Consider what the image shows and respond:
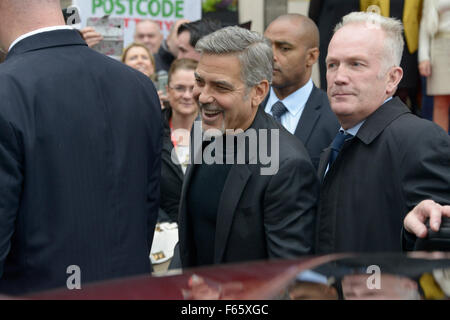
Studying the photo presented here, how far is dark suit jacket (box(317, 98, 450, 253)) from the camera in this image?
3.00 m

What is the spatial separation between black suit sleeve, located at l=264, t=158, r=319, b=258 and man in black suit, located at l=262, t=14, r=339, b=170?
124cm

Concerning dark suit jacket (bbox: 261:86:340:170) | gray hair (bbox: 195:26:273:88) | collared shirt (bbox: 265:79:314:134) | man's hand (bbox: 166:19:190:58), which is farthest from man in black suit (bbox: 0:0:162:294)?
man's hand (bbox: 166:19:190:58)

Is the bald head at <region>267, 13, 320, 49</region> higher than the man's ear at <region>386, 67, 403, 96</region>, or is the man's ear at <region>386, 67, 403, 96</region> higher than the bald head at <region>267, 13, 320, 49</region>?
the bald head at <region>267, 13, 320, 49</region>

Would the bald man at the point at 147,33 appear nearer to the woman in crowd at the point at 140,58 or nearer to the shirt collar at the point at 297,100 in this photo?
the woman in crowd at the point at 140,58

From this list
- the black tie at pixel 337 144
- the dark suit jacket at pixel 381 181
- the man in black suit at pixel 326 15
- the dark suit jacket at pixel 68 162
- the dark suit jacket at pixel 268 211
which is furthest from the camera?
the man in black suit at pixel 326 15

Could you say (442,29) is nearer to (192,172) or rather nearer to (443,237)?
(192,172)

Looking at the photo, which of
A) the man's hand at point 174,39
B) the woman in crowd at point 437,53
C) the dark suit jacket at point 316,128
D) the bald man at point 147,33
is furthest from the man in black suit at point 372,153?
the bald man at point 147,33

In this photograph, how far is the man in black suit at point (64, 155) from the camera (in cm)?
263

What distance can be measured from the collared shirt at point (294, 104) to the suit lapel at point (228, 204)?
1.57 metres

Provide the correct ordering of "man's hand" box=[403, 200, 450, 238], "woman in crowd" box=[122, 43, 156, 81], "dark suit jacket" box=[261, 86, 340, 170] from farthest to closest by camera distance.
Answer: "woman in crowd" box=[122, 43, 156, 81] < "dark suit jacket" box=[261, 86, 340, 170] < "man's hand" box=[403, 200, 450, 238]

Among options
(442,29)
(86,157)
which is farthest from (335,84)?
(442,29)

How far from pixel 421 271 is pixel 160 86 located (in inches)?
216

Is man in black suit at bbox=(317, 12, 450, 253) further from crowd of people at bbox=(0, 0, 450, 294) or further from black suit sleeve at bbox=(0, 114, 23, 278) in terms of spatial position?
black suit sleeve at bbox=(0, 114, 23, 278)

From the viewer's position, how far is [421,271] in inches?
66.3
